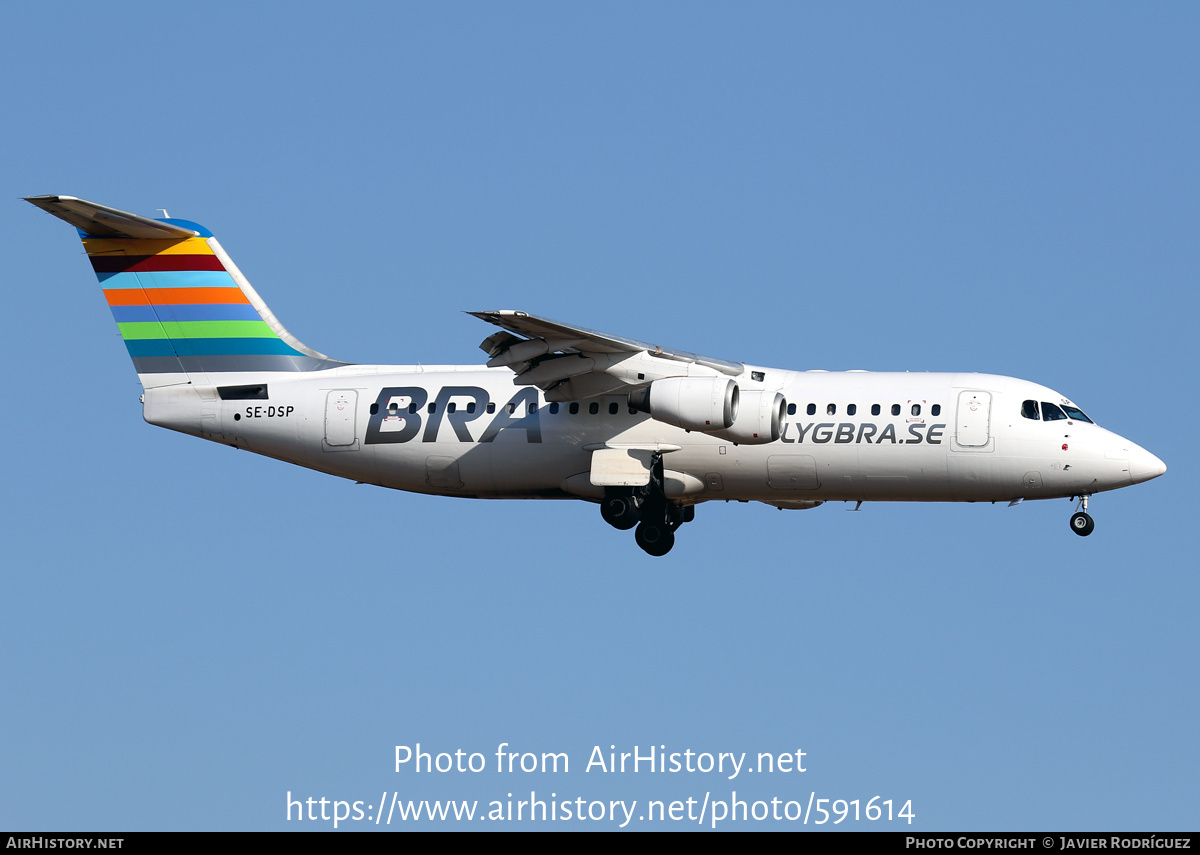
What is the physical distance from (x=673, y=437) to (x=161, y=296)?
9.08 meters

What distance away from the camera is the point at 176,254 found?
32438 millimetres

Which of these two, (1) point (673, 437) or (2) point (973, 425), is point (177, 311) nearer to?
(1) point (673, 437)

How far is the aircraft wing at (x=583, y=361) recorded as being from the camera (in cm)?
2912

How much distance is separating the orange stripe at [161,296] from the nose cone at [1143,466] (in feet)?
49.4

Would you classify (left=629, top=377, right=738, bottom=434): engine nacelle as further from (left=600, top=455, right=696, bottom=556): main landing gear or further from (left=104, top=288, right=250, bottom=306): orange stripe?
(left=104, top=288, right=250, bottom=306): orange stripe

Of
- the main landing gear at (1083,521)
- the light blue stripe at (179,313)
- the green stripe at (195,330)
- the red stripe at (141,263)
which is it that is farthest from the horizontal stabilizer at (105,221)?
the main landing gear at (1083,521)

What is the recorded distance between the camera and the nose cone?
95.5ft

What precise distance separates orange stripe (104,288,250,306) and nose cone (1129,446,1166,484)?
15046mm

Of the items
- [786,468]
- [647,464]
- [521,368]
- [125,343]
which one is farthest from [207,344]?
[786,468]

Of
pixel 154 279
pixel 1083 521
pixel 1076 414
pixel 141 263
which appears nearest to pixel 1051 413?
pixel 1076 414

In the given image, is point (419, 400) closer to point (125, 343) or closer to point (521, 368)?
point (521, 368)

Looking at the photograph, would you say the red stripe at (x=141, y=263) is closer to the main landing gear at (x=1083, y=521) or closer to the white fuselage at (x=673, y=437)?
the white fuselage at (x=673, y=437)

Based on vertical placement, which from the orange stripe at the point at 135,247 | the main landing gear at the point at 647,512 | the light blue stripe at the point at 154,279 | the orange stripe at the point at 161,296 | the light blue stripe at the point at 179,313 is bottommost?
the main landing gear at the point at 647,512

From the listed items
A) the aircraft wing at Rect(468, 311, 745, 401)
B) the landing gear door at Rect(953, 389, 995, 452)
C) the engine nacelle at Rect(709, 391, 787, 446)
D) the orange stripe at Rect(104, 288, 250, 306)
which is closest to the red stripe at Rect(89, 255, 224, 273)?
the orange stripe at Rect(104, 288, 250, 306)
